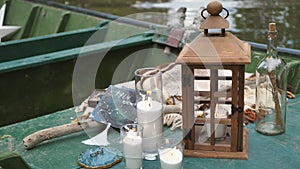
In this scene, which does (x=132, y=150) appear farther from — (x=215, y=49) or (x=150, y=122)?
(x=215, y=49)

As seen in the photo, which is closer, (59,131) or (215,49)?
(215,49)

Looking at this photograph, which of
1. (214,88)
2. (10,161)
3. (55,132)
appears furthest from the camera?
(55,132)

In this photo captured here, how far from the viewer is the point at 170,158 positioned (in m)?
1.27

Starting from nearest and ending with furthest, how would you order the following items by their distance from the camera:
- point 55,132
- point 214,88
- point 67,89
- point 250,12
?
1. point 214,88
2. point 55,132
3. point 67,89
4. point 250,12

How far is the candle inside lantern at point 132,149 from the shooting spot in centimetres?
128

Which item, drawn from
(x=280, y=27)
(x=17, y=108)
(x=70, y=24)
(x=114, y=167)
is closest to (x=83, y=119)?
(x=114, y=167)

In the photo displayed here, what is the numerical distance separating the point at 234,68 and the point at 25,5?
3.49 meters

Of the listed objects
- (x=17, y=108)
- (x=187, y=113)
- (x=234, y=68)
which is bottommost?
(x=17, y=108)

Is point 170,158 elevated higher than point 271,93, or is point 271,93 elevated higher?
point 271,93

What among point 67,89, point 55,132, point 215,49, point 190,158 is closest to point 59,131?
point 55,132

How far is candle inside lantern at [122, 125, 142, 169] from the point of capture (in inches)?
50.4

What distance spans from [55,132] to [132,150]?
14.2 inches

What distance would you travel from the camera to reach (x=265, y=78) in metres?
1.55

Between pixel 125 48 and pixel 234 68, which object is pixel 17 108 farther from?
pixel 234 68
